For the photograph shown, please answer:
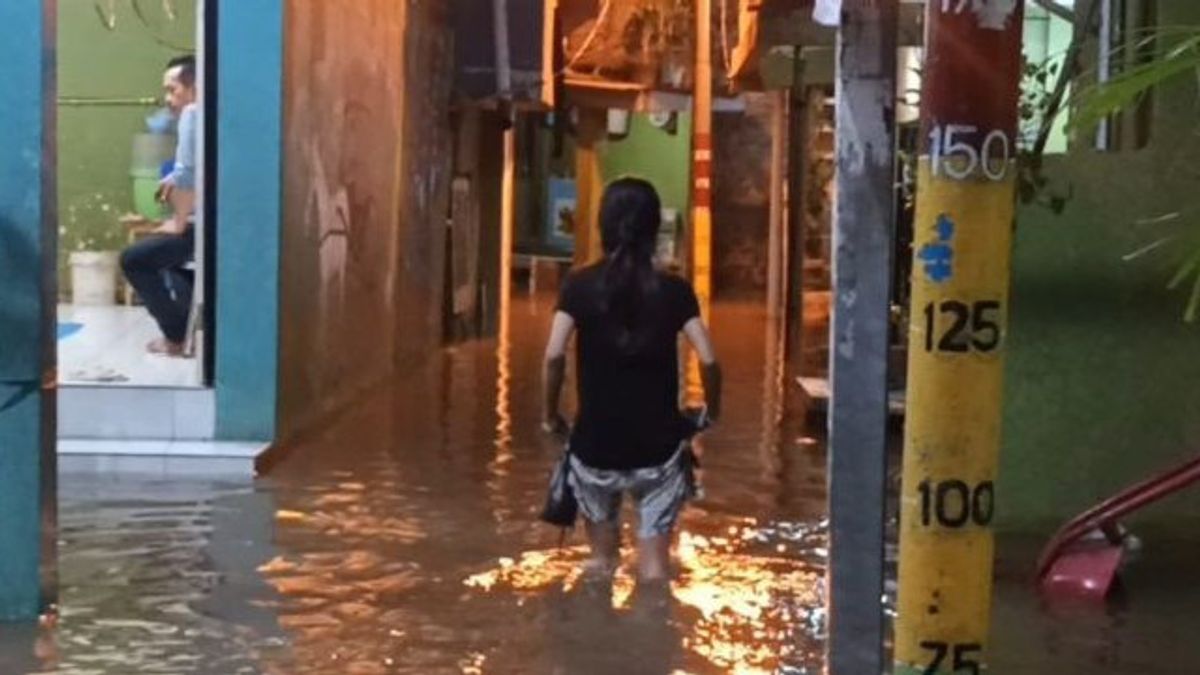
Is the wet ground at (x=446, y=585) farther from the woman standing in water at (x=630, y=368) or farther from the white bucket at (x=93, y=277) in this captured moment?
the white bucket at (x=93, y=277)

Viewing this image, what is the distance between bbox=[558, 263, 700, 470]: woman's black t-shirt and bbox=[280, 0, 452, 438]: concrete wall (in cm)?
430

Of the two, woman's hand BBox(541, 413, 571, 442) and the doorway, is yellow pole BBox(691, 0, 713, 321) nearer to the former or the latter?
the doorway

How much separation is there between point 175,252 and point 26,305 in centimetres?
485

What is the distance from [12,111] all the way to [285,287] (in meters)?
4.74

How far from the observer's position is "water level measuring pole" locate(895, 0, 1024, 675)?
161 inches

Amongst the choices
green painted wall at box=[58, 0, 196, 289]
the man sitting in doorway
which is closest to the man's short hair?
the man sitting in doorway

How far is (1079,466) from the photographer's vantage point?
9.64 meters

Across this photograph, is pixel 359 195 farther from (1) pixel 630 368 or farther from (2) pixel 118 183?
(1) pixel 630 368

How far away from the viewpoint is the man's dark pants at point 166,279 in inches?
476

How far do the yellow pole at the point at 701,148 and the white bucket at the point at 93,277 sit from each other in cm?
1225

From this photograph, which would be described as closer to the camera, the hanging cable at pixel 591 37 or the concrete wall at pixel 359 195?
the concrete wall at pixel 359 195

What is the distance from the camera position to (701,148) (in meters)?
25.8

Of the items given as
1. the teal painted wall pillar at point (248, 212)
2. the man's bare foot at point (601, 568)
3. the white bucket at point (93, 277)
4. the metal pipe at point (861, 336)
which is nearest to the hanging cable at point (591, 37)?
the white bucket at point (93, 277)

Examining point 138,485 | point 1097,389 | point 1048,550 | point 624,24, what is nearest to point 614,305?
point 1048,550
